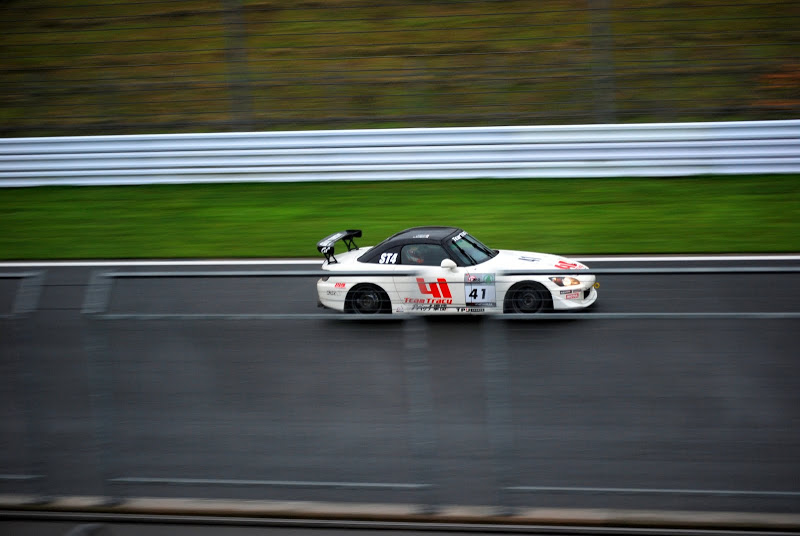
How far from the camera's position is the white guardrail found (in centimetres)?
1181

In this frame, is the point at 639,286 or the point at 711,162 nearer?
the point at 639,286

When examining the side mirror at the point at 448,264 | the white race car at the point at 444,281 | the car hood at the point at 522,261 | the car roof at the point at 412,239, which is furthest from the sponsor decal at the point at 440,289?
the car hood at the point at 522,261

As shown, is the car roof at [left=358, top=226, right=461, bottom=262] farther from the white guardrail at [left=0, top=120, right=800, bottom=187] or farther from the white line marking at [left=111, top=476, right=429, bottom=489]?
the white line marking at [left=111, top=476, right=429, bottom=489]

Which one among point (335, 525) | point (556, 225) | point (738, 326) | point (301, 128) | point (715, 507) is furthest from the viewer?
point (301, 128)

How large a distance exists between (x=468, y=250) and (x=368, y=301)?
460 cm

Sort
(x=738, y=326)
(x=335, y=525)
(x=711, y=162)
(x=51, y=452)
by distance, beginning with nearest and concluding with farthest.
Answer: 1. (x=738, y=326)
2. (x=335, y=525)
3. (x=51, y=452)
4. (x=711, y=162)

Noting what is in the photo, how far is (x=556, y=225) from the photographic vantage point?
36.3ft

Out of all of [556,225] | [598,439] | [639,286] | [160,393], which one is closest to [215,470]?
[160,393]

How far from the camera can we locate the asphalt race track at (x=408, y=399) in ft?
12.1

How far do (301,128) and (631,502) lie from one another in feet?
40.7

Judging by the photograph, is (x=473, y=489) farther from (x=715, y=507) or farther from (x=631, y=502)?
(x=715, y=507)

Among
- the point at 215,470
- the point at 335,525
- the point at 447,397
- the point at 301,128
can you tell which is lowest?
the point at 335,525

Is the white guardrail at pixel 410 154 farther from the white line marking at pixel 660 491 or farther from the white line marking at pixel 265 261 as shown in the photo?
the white line marking at pixel 660 491

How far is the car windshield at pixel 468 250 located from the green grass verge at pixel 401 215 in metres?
1.95
